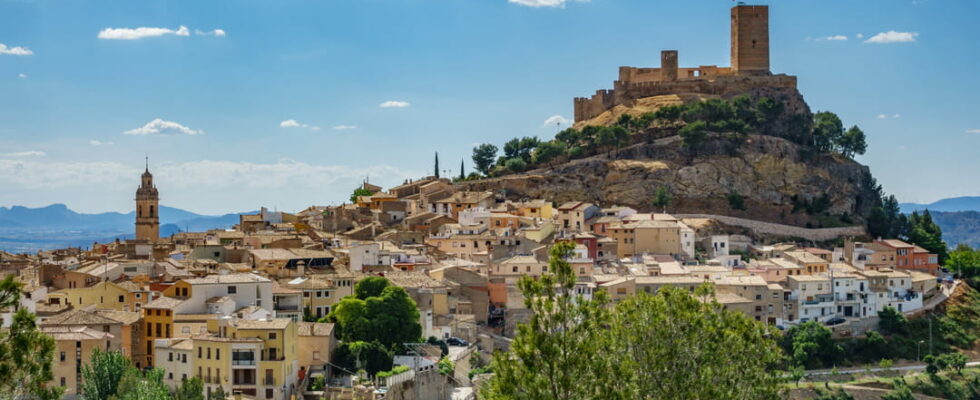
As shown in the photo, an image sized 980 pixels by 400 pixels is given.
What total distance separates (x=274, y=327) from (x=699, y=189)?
50428 millimetres

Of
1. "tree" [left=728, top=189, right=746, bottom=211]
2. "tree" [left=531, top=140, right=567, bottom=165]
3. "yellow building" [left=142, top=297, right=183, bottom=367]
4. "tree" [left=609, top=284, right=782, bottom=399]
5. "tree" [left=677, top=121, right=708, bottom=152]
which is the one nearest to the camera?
"tree" [left=609, top=284, right=782, bottom=399]

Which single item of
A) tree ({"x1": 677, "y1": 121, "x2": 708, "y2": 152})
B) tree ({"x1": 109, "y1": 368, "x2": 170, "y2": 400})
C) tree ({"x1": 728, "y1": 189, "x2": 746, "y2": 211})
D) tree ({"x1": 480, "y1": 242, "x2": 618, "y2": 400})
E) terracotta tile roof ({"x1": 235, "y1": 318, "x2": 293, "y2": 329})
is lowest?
tree ({"x1": 109, "y1": 368, "x2": 170, "y2": 400})

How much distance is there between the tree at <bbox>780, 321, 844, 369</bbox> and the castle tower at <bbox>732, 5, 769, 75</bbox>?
41081 mm

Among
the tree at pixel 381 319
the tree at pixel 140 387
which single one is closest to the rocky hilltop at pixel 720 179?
the tree at pixel 381 319

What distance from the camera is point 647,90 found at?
9375 centimetres

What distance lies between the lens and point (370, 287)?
145 ft

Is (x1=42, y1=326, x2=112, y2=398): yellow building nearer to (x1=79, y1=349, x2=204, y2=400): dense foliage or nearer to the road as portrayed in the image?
(x1=79, y1=349, x2=204, y2=400): dense foliage

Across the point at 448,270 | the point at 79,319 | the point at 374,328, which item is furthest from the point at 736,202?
the point at 79,319

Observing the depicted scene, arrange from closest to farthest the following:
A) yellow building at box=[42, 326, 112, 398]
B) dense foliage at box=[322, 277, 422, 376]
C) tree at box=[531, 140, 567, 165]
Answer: yellow building at box=[42, 326, 112, 398]
dense foliage at box=[322, 277, 422, 376]
tree at box=[531, 140, 567, 165]

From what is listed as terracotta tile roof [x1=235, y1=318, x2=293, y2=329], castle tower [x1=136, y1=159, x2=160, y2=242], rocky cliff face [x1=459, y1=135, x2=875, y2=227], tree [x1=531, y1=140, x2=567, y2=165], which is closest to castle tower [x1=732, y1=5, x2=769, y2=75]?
rocky cliff face [x1=459, y1=135, x2=875, y2=227]

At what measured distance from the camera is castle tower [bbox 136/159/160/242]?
69.8 metres

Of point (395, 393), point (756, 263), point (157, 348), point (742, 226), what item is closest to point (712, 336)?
point (395, 393)

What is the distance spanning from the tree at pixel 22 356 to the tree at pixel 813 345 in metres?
46.0

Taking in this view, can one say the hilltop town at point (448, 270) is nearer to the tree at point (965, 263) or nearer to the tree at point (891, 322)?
the tree at point (891, 322)
